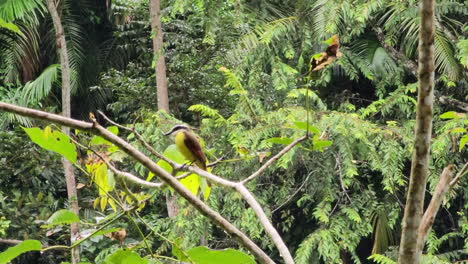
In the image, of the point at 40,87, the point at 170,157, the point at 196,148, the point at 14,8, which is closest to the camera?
the point at 170,157

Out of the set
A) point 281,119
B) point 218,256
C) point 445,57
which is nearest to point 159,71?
point 281,119

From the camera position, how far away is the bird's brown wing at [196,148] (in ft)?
3.53

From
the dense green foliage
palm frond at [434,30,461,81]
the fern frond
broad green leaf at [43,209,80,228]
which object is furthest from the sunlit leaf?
the fern frond

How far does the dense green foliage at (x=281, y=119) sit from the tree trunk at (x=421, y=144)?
3323 mm

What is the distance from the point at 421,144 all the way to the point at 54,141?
34cm

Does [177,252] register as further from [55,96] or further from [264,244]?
[55,96]

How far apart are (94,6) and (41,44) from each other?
2.20 feet

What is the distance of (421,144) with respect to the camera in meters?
0.65

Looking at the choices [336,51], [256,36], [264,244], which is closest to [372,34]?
[256,36]

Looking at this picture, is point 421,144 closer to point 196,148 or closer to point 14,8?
point 196,148

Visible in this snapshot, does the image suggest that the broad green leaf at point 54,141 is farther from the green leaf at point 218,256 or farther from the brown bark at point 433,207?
the brown bark at point 433,207

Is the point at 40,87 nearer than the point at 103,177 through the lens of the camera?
No

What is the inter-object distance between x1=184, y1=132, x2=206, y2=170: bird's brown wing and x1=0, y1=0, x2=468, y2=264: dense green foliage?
8.80 feet

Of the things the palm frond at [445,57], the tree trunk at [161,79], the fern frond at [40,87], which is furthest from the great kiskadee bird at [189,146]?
the fern frond at [40,87]
